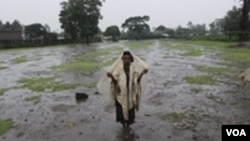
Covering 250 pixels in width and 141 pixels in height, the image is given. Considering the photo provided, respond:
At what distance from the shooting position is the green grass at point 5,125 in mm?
9470

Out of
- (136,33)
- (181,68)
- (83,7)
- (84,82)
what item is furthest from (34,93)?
(136,33)

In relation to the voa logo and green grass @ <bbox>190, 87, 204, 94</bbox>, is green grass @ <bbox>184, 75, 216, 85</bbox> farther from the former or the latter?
the voa logo

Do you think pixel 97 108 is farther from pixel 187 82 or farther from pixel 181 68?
pixel 181 68

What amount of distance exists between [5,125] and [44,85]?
657 centimetres

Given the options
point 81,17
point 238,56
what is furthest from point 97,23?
point 238,56

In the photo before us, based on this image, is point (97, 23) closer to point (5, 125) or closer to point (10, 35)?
point (10, 35)

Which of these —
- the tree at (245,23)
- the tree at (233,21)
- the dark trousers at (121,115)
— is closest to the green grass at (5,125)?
the dark trousers at (121,115)

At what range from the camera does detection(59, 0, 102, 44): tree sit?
7069cm

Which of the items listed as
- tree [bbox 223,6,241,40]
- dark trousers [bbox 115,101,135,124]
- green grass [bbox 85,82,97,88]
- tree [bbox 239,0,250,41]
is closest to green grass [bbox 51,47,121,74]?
green grass [bbox 85,82,97,88]

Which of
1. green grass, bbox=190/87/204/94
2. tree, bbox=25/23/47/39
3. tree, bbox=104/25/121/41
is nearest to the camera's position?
green grass, bbox=190/87/204/94

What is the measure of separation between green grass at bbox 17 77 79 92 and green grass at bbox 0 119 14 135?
477 cm

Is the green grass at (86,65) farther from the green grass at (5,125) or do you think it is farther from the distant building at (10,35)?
the distant building at (10,35)

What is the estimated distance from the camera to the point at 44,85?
16.5 m

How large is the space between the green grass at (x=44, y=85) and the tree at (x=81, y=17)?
52972mm
